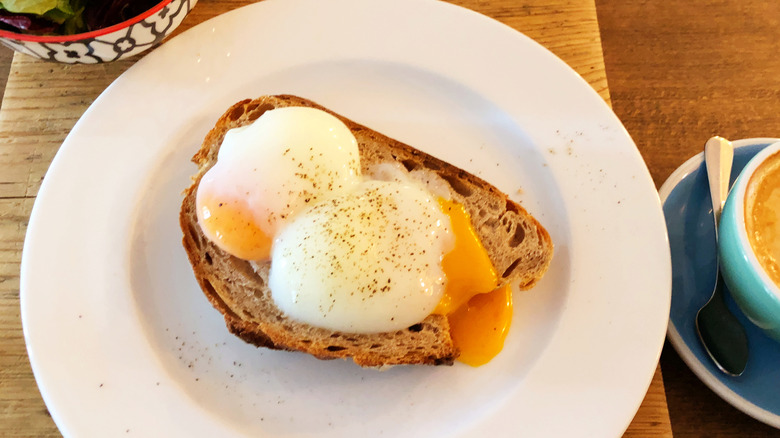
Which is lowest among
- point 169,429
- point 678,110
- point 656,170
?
point 169,429

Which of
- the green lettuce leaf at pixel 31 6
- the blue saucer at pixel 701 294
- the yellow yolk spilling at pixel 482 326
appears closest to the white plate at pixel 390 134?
the yellow yolk spilling at pixel 482 326

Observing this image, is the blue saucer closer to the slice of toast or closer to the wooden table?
the wooden table

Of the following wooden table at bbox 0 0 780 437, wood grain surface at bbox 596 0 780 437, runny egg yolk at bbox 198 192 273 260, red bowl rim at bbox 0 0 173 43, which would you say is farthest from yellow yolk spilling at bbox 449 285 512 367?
red bowl rim at bbox 0 0 173 43

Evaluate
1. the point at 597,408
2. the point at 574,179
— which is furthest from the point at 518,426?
the point at 574,179

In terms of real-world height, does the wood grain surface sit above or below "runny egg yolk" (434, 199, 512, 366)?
above

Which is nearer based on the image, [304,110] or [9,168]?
[304,110]

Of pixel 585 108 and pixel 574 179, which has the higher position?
pixel 585 108

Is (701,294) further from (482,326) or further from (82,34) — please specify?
(82,34)

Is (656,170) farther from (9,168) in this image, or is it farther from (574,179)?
(9,168)
